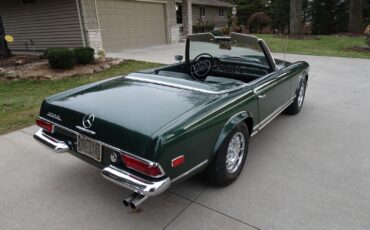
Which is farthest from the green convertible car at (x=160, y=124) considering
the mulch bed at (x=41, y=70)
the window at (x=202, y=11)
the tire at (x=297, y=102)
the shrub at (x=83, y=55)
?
the window at (x=202, y=11)

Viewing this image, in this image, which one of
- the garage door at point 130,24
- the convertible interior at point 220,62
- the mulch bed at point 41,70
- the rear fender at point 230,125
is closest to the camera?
the rear fender at point 230,125

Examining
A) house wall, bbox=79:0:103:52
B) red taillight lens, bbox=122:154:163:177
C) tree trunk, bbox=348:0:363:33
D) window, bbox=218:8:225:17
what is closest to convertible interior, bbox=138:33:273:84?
red taillight lens, bbox=122:154:163:177

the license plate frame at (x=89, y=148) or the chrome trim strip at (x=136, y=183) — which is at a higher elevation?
the license plate frame at (x=89, y=148)

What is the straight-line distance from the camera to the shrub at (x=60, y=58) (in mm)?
8156

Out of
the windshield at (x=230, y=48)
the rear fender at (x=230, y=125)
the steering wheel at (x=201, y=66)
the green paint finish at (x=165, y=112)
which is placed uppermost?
the windshield at (x=230, y=48)

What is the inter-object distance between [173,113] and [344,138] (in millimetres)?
2787

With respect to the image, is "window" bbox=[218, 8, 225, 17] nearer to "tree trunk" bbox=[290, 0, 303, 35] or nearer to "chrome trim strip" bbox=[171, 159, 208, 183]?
"tree trunk" bbox=[290, 0, 303, 35]

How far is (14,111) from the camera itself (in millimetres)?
5141

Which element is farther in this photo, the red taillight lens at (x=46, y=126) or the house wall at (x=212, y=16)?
the house wall at (x=212, y=16)

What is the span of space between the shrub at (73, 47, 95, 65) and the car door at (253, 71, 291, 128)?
266 inches

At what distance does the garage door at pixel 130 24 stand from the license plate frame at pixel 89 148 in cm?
1043

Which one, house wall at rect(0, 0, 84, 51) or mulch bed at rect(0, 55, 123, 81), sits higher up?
house wall at rect(0, 0, 84, 51)

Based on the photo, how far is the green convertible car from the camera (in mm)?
2059

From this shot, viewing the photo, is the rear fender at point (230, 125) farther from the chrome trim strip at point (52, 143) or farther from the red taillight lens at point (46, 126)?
the red taillight lens at point (46, 126)
